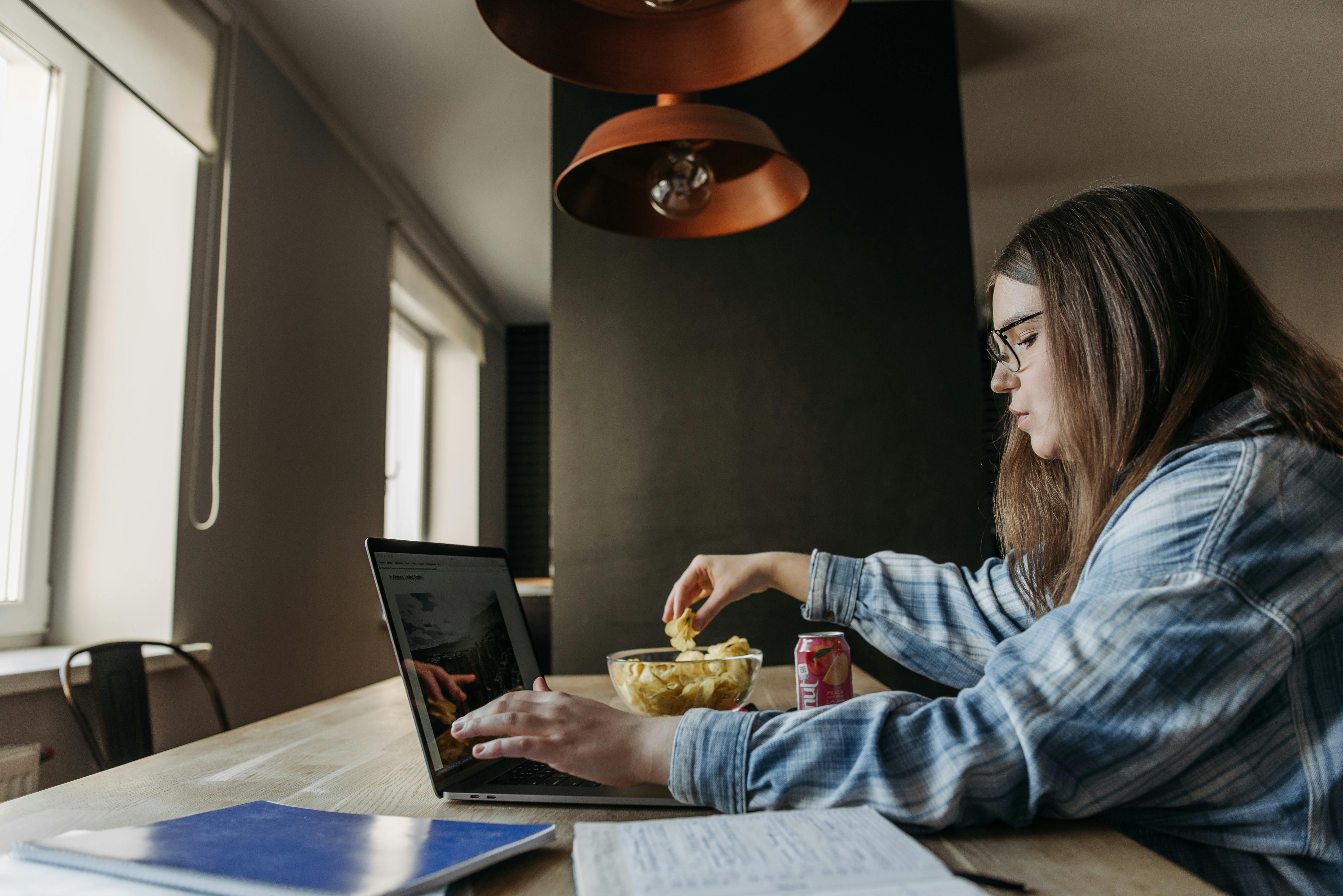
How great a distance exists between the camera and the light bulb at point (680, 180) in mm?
1273

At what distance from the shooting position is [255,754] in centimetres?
100

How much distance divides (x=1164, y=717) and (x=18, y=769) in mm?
1975

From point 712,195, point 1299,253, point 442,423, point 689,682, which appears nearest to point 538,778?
point 689,682

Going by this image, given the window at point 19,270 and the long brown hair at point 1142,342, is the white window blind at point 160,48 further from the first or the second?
the long brown hair at point 1142,342

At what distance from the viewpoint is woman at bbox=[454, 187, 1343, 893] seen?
1.99ft

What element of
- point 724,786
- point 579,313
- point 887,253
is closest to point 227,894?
point 724,786

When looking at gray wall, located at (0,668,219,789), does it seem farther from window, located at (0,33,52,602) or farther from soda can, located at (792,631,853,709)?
soda can, located at (792,631,853,709)

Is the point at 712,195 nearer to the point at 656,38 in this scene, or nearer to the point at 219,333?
the point at 656,38

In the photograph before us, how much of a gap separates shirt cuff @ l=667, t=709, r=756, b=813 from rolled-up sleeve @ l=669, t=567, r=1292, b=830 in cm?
3

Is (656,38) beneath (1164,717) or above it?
above

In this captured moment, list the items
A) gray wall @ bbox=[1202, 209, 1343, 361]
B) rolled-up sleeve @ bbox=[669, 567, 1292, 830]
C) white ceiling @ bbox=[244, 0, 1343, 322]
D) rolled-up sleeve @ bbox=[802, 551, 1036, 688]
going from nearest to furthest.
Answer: rolled-up sleeve @ bbox=[669, 567, 1292, 830]
rolled-up sleeve @ bbox=[802, 551, 1036, 688]
white ceiling @ bbox=[244, 0, 1343, 322]
gray wall @ bbox=[1202, 209, 1343, 361]

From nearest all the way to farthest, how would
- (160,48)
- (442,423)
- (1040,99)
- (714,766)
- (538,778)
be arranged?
(714,766) → (538,778) → (160,48) → (1040,99) → (442,423)

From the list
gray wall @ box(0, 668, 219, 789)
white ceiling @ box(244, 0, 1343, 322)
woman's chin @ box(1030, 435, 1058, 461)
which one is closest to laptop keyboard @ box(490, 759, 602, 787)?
woman's chin @ box(1030, 435, 1058, 461)

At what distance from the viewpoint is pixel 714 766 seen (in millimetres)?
663
